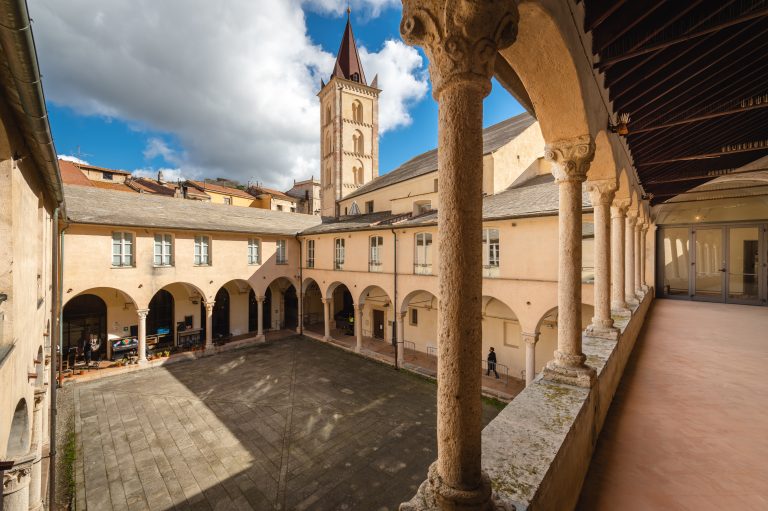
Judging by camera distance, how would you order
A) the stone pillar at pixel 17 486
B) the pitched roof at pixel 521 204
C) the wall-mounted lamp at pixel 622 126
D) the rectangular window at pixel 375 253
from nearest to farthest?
the stone pillar at pixel 17 486
the wall-mounted lamp at pixel 622 126
the pitched roof at pixel 521 204
the rectangular window at pixel 375 253

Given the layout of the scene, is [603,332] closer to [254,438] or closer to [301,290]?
[254,438]

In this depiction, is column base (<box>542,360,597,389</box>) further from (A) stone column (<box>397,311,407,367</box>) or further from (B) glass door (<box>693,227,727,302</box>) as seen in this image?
(B) glass door (<box>693,227,727,302</box>)

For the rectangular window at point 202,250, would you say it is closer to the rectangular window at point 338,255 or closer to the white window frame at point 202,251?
the white window frame at point 202,251

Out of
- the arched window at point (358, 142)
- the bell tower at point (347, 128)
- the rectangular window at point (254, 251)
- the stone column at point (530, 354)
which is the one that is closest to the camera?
the stone column at point (530, 354)

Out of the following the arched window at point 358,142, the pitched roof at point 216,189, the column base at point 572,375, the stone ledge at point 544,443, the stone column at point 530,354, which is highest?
the arched window at point 358,142

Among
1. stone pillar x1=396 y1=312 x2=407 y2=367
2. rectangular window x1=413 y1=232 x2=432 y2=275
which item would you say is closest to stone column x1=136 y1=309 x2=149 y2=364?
stone pillar x1=396 y1=312 x2=407 y2=367

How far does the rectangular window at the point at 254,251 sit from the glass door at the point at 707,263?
21.8 meters

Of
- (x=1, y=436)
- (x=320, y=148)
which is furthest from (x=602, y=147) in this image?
(x=320, y=148)

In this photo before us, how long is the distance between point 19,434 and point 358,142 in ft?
106

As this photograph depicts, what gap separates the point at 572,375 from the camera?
402 cm

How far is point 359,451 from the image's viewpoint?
29.4 feet

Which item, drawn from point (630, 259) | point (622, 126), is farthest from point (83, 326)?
point (630, 259)

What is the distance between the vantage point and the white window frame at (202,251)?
57.7ft

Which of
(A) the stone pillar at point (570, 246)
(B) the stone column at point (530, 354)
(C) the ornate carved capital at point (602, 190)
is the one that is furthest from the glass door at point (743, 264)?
(A) the stone pillar at point (570, 246)
